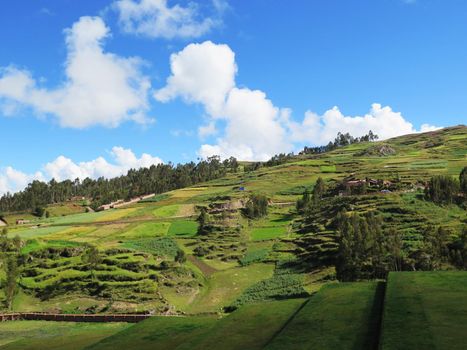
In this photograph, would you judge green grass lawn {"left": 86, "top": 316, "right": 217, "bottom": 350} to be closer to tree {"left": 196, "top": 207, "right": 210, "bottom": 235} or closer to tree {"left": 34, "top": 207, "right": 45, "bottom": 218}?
tree {"left": 196, "top": 207, "right": 210, "bottom": 235}

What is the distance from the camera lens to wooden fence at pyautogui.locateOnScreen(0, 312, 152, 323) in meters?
43.0

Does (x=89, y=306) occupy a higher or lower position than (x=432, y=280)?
lower

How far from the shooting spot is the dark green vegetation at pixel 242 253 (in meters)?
49.2

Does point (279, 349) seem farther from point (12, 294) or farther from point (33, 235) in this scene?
point (33, 235)

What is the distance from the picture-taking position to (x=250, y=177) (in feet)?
565

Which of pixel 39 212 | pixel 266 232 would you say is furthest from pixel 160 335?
pixel 39 212

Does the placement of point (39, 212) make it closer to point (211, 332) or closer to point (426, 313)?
point (211, 332)

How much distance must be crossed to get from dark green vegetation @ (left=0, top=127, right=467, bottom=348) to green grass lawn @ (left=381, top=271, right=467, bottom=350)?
61.3 inches

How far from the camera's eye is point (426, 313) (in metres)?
19.5

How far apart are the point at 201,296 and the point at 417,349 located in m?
42.5

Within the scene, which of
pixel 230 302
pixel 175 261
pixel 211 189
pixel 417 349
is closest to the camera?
pixel 417 349

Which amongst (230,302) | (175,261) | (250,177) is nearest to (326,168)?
(250,177)

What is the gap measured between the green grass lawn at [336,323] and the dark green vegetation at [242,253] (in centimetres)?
19

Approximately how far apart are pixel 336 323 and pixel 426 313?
4167 millimetres
